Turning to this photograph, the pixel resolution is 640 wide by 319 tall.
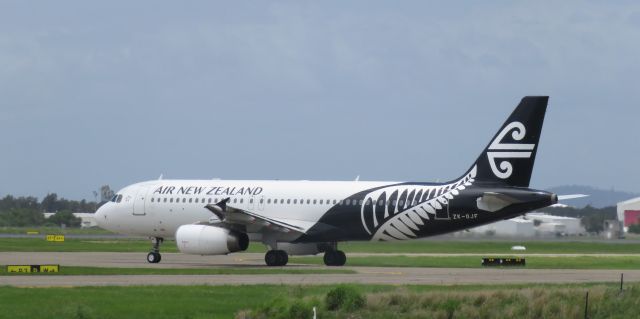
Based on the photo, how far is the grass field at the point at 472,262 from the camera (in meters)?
54.5

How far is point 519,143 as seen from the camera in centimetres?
5059

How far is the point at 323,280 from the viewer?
1639 inches

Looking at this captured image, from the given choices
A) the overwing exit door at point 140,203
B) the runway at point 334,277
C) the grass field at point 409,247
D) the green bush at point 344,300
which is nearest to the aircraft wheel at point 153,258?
the runway at point 334,277

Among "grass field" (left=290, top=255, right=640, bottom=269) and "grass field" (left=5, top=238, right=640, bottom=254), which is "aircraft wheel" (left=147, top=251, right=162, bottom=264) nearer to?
"grass field" (left=290, top=255, right=640, bottom=269)

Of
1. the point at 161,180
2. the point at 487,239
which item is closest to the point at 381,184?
the point at 161,180

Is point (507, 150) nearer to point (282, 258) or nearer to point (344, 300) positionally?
point (282, 258)

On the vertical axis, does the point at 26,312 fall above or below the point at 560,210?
below

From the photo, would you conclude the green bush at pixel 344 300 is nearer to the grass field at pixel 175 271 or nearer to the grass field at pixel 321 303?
the grass field at pixel 321 303

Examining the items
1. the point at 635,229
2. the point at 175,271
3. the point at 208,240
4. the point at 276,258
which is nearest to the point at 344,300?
the point at 175,271

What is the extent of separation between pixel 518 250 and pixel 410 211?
80.1 ft

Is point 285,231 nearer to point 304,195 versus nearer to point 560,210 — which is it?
point 304,195

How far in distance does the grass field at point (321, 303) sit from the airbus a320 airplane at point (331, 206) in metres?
16.5

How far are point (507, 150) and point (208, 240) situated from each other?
43.6ft

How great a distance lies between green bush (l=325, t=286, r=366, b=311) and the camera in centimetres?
3019
